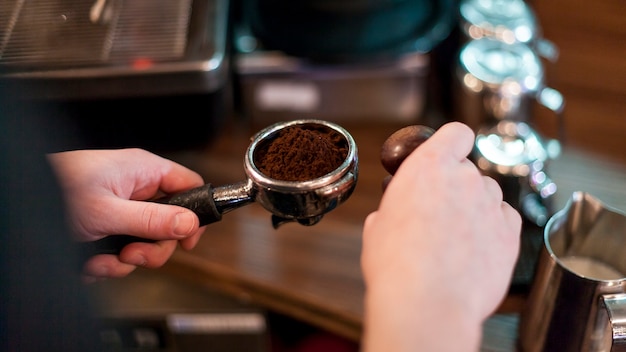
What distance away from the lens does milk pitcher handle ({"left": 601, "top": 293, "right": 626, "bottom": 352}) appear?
0.58 meters

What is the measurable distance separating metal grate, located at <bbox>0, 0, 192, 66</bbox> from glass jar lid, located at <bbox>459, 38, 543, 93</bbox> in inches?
16.5

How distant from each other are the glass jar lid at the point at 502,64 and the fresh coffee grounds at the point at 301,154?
449 mm

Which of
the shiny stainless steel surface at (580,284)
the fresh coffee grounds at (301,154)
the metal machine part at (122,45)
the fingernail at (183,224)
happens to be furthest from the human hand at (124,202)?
the shiny stainless steel surface at (580,284)

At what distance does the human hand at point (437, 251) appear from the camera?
0.46 meters

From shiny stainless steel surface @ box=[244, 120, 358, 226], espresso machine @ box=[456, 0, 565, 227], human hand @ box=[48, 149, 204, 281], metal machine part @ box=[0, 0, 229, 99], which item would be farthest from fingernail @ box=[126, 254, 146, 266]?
espresso machine @ box=[456, 0, 565, 227]

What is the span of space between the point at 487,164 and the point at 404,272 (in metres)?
0.37

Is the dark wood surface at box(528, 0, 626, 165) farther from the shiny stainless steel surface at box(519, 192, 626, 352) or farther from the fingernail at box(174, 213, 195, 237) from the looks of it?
the fingernail at box(174, 213, 195, 237)

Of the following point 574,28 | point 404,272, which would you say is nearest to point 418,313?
point 404,272

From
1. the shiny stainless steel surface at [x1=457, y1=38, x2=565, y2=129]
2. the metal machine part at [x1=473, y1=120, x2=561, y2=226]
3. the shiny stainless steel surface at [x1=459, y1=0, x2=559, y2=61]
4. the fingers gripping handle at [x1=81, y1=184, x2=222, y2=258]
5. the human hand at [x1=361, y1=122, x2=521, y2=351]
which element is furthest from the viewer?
the shiny stainless steel surface at [x1=459, y1=0, x2=559, y2=61]

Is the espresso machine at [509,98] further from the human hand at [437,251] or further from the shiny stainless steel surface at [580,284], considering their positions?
the human hand at [437,251]

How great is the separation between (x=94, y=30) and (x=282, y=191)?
0.53 m

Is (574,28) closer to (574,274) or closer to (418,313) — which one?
(574,274)

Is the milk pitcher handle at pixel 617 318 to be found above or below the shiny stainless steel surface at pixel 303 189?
below

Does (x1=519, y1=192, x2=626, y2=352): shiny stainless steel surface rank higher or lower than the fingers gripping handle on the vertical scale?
lower
